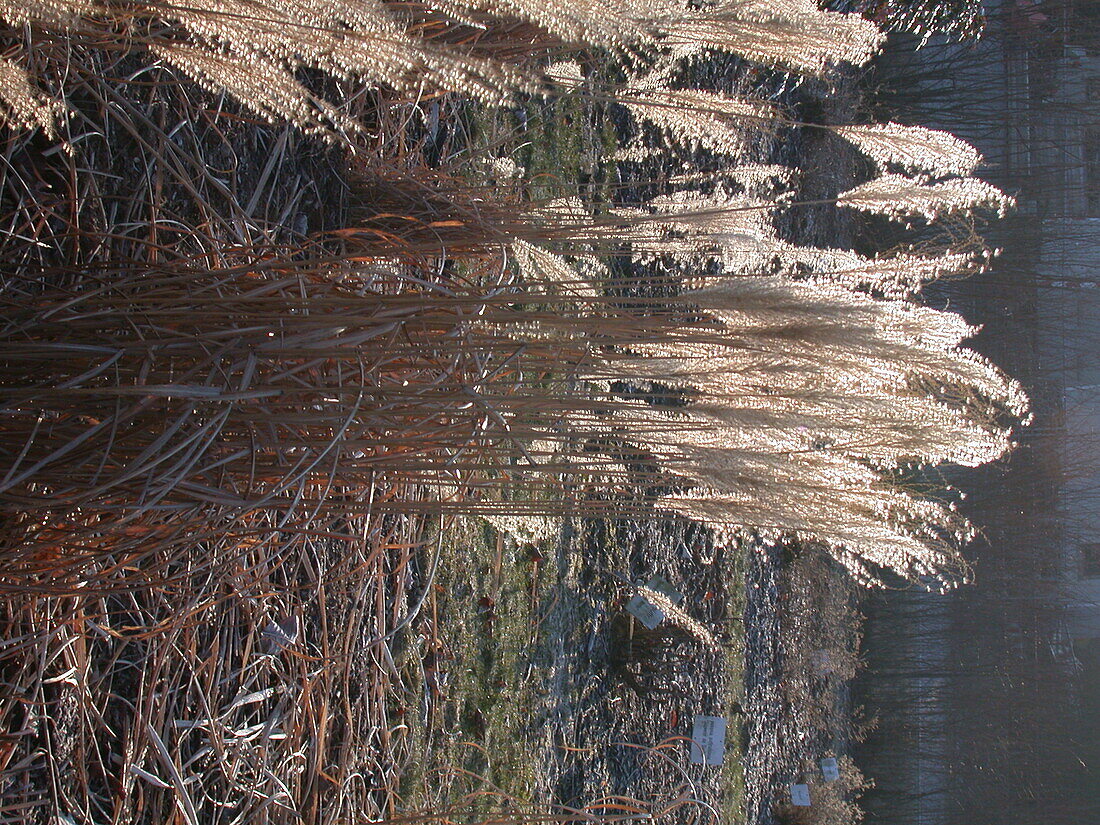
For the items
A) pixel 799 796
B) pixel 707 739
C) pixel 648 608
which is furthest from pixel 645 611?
pixel 799 796

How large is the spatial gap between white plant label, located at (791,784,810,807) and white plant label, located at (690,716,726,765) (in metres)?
0.85

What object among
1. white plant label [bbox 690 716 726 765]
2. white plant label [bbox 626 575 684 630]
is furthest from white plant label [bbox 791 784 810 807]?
white plant label [bbox 626 575 684 630]

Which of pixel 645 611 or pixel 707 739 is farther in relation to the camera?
pixel 707 739

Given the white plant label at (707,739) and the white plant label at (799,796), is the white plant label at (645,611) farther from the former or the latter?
the white plant label at (799,796)

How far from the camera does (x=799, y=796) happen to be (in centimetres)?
374

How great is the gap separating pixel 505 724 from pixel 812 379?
1517 mm

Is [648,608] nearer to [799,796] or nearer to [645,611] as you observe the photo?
[645,611]

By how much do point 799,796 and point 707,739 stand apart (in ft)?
3.28

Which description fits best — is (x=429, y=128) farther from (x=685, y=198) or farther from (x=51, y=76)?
(x=51, y=76)

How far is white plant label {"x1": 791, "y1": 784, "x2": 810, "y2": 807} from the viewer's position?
372 cm

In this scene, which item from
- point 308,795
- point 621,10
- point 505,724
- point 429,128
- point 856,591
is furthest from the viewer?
point 856,591

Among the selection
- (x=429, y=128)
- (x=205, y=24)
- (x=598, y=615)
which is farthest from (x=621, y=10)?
(x=598, y=615)

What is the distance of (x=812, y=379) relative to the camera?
51.0 inches

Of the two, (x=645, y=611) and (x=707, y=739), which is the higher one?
(x=645, y=611)
